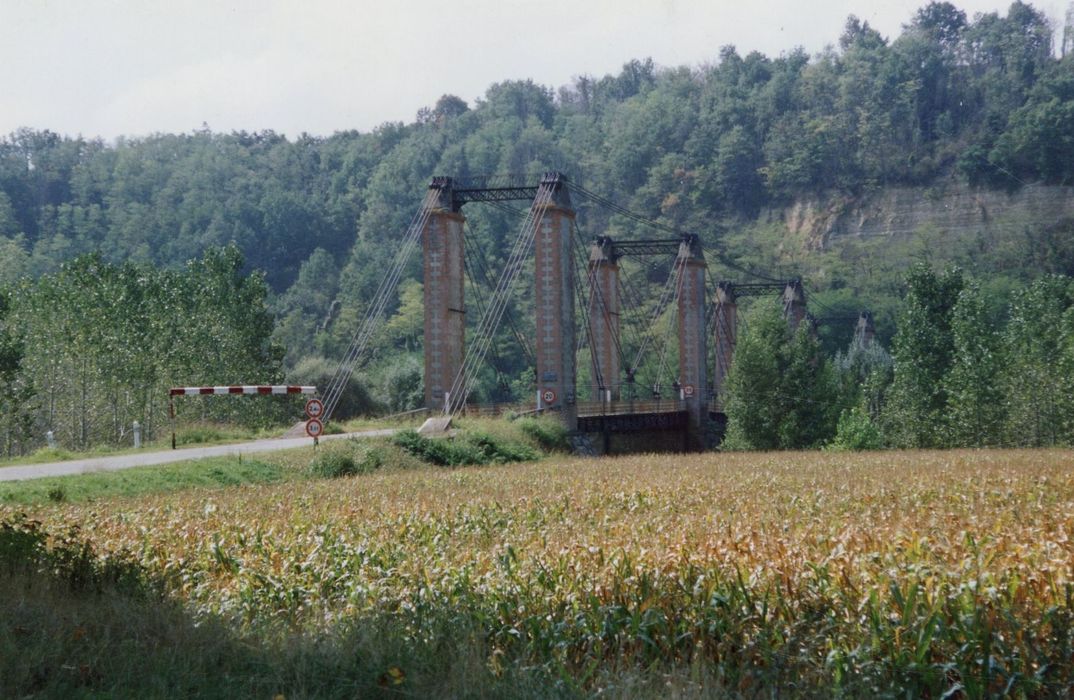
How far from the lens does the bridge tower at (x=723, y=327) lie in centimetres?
7675

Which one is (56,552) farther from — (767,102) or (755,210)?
(767,102)

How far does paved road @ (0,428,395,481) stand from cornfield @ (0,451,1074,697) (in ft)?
20.2

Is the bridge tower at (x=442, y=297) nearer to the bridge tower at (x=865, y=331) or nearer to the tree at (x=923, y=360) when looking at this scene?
the tree at (x=923, y=360)

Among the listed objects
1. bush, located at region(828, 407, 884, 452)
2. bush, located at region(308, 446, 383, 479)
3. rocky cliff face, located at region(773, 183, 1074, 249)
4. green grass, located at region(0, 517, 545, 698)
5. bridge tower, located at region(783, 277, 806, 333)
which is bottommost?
bush, located at region(828, 407, 884, 452)

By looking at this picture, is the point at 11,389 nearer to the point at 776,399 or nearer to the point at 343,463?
the point at 343,463

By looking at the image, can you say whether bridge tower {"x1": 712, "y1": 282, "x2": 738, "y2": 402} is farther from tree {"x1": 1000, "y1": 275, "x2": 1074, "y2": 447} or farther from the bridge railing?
tree {"x1": 1000, "y1": 275, "x2": 1074, "y2": 447}

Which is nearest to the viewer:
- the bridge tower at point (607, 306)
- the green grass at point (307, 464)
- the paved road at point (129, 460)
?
the green grass at point (307, 464)

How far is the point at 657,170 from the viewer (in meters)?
136

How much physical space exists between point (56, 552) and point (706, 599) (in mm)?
6568

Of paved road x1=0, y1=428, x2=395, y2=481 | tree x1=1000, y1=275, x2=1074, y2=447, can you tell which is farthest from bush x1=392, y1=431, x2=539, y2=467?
tree x1=1000, y1=275, x2=1074, y2=447

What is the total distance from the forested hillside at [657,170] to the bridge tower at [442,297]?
164 feet

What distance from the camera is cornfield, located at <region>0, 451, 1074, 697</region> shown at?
25.7 feet

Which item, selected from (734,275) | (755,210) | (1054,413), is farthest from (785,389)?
A: (755,210)

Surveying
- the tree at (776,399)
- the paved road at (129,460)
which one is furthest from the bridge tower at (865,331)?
the paved road at (129,460)
